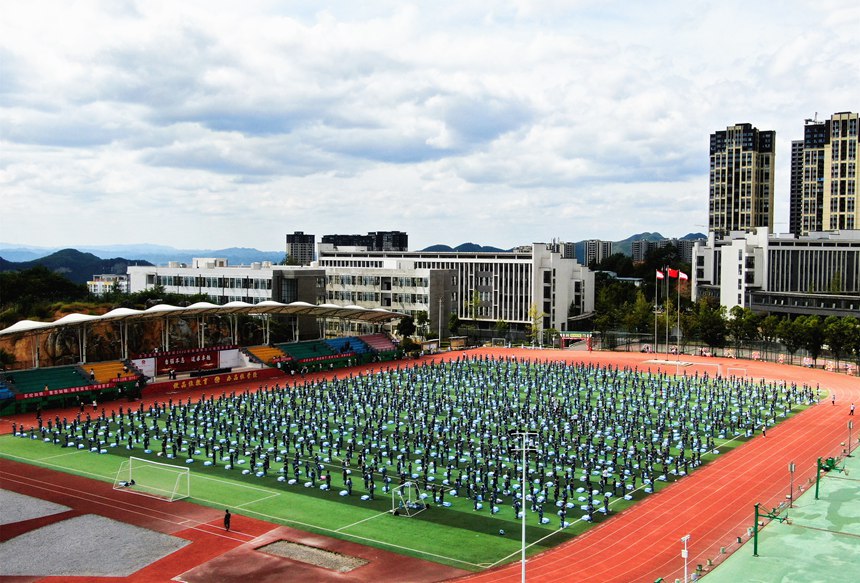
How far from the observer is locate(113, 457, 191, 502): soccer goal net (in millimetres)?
31219

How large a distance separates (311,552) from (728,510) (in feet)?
52.7

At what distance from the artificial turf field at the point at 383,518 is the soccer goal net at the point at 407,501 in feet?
1.19

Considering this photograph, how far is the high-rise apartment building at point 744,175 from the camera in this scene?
168 meters

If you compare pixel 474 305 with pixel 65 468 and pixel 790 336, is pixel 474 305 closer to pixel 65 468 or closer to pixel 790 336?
pixel 790 336

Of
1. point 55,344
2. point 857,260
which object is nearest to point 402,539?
point 55,344

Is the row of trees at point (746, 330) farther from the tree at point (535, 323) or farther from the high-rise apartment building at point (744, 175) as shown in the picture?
the high-rise apartment building at point (744, 175)

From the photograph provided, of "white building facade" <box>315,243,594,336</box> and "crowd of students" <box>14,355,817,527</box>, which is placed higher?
"white building facade" <box>315,243,594,336</box>

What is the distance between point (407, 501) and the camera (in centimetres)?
2969

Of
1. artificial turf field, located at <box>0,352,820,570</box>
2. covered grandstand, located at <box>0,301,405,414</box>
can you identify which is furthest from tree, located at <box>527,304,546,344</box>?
artificial turf field, located at <box>0,352,820,570</box>

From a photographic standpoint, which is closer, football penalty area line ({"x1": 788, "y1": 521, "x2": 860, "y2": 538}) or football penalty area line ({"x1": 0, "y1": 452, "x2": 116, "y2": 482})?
football penalty area line ({"x1": 788, "y1": 521, "x2": 860, "y2": 538})

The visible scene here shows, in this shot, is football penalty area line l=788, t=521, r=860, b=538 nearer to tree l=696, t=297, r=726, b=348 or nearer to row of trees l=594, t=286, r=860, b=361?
row of trees l=594, t=286, r=860, b=361

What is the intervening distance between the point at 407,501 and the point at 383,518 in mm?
1760

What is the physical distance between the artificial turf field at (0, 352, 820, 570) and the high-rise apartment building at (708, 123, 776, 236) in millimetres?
153039

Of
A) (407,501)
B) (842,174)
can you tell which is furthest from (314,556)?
(842,174)
